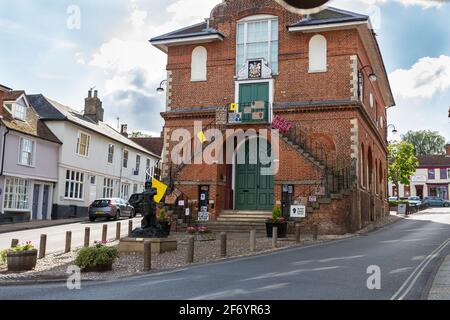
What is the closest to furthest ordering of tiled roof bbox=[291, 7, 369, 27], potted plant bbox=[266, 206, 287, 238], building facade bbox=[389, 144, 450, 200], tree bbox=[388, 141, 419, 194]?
potted plant bbox=[266, 206, 287, 238]
tiled roof bbox=[291, 7, 369, 27]
tree bbox=[388, 141, 419, 194]
building facade bbox=[389, 144, 450, 200]

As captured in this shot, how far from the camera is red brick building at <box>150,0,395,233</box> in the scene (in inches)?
849

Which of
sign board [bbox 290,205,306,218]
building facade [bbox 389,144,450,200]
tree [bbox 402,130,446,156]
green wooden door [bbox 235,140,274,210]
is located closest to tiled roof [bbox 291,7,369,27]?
green wooden door [bbox 235,140,274,210]

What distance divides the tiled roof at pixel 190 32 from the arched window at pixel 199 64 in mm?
891

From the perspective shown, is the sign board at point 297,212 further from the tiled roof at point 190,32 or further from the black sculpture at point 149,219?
the tiled roof at point 190,32

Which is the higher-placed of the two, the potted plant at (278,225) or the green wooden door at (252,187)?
the green wooden door at (252,187)

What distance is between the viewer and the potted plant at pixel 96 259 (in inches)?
457

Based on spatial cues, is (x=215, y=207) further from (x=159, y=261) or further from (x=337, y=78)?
(x=159, y=261)

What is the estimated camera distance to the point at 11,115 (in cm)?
2872

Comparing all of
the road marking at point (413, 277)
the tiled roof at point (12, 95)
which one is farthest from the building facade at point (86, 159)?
the road marking at point (413, 277)

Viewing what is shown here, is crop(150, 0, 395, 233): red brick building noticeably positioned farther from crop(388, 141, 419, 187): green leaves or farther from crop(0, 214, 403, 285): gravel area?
crop(388, 141, 419, 187): green leaves

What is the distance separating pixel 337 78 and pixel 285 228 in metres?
7.94

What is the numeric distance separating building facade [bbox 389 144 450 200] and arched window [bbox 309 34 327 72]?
179ft

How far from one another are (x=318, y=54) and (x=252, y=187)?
724 cm
